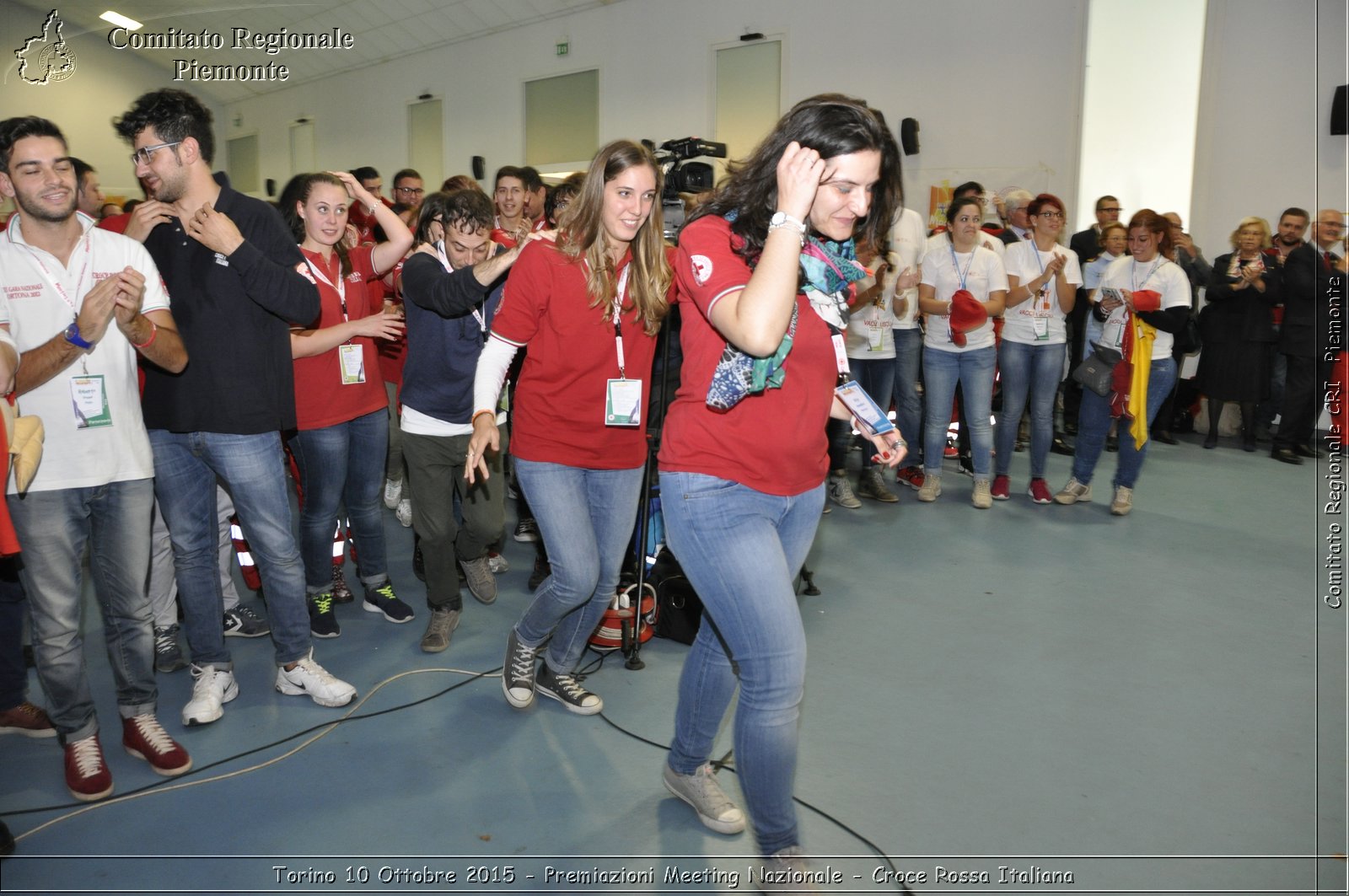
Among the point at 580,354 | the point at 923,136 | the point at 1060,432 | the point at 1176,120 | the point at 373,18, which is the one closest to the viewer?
the point at 580,354

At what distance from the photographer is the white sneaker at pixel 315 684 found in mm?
2924

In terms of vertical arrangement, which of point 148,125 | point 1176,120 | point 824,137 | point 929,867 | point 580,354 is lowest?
point 929,867

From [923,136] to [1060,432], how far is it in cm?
366

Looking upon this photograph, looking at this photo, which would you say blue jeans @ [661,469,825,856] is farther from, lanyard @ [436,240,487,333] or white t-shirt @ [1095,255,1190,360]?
white t-shirt @ [1095,255,1190,360]

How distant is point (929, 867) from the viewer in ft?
7.17

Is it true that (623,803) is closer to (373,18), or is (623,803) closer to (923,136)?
(923,136)

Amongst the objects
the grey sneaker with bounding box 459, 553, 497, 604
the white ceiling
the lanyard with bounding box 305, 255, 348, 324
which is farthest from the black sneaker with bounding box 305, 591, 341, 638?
the white ceiling

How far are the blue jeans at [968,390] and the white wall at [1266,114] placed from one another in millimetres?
4297

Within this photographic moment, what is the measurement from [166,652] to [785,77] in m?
9.00

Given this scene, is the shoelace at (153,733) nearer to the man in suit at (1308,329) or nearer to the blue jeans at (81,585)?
the blue jeans at (81,585)

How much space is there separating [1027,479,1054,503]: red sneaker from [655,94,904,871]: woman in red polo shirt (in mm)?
4089

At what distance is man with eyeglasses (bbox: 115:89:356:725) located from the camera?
2.55 m

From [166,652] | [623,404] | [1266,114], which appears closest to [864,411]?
[623,404]

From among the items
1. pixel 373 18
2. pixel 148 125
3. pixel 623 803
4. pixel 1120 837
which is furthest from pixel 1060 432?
pixel 373 18
